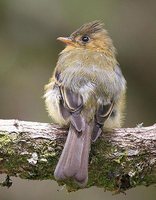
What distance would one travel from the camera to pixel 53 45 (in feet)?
30.2

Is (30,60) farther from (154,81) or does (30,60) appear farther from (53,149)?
(53,149)

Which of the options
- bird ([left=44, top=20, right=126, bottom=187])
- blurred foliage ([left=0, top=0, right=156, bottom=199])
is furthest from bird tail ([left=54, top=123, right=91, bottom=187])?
blurred foliage ([left=0, top=0, right=156, bottom=199])

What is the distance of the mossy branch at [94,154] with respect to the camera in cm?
537

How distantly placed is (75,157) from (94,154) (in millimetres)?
361

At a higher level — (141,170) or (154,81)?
(154,81)

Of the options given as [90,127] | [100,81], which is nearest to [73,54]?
[100,81]

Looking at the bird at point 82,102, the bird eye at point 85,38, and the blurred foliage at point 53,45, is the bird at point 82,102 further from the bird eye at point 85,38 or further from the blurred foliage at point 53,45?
the blurred foliage at point 53,45

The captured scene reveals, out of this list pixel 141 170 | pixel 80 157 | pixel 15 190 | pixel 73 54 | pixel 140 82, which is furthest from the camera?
pixel 140 82

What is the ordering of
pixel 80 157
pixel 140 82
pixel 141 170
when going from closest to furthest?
1. pixel 80 157
2. pixel 141 170
3. pixel 140 82

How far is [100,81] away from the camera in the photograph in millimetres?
5867

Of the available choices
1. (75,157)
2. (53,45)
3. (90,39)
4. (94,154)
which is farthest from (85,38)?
(53,45)

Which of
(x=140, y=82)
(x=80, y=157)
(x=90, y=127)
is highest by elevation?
(x=140, y=82)

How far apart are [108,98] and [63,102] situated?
15.2 inches

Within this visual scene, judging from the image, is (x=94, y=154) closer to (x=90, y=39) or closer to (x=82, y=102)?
(x=82, y=102)
